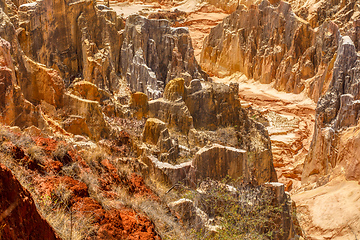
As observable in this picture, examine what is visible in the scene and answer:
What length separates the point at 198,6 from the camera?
56.4m

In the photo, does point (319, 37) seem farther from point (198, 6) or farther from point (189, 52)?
point (198, 6)

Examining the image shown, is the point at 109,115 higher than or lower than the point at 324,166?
higher

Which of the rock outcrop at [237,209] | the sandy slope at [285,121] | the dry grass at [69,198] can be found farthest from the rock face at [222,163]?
the sandy slope at [285,121]

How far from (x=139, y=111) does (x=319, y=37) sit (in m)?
21.8

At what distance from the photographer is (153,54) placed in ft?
81.6

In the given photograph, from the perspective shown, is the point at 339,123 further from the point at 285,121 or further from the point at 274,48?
the point at 274,48

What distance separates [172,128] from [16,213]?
12.8 metres

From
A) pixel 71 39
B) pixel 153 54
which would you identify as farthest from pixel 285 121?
pixel 71 39

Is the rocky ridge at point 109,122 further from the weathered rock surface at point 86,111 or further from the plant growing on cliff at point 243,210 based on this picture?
the plant growing on cliff at point 243,210

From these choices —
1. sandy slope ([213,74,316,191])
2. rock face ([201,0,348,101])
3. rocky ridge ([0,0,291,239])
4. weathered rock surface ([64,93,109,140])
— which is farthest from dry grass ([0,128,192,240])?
rock face ([201,0,348,101])

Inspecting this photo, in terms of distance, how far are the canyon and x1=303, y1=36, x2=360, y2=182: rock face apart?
6cm

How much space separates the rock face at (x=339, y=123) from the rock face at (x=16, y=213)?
42.4 ft

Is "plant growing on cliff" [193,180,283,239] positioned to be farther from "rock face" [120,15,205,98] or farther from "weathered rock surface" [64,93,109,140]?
Answer: "rock face" [120,15,205,98]

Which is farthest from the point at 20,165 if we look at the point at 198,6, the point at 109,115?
the point at 198,6
